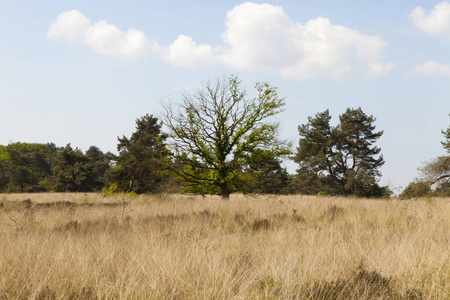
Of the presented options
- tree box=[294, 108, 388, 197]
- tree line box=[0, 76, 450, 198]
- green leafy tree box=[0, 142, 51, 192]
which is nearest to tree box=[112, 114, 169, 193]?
tree line box=[0, 76, 450, 198]

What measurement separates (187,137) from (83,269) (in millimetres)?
12996

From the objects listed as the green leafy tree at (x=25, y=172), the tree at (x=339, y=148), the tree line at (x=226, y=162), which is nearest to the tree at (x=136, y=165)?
the tree line at (x=226, y=162)

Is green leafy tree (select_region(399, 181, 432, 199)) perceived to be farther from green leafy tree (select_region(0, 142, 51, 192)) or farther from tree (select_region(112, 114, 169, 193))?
green leafy tree (select_region(0, 142, 51, 192))

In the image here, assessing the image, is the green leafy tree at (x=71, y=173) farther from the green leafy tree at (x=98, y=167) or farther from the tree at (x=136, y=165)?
the tree at (x=136, y=165)

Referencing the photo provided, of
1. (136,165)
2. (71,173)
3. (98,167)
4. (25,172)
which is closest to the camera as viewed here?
(136,165)

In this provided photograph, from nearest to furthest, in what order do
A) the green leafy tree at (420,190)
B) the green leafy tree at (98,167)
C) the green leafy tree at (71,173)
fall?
the green leafy tree at (420,190)
the green leafy tree at (71,173)
the green leafy tree at (98,167)

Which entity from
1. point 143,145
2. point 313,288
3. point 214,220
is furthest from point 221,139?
point 143,145

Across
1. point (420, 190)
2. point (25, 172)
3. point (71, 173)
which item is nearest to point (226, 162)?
point (420, 190)

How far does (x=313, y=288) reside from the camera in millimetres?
3094

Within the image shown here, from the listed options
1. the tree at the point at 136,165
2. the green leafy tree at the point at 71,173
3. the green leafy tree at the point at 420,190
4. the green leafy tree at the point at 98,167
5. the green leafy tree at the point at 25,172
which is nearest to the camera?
the green leafy tree at the point at 420,190

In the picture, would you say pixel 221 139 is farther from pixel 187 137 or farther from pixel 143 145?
pixel 143 145

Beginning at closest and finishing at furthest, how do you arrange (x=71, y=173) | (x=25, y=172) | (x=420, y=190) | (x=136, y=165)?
(x=420, y=190), (x=136, y=165), (x=71, y=173), (x=25, y=172)

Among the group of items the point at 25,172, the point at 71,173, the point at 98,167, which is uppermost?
the point at 98,167

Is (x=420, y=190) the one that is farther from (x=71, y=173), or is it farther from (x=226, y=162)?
(x=71, y=173)
